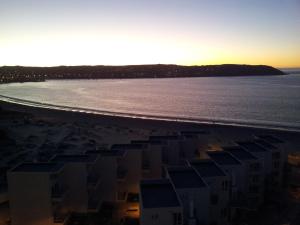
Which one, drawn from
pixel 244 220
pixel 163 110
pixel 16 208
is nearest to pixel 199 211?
pixel 244 220

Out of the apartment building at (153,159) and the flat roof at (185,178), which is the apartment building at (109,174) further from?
the flat roof at (185,178)

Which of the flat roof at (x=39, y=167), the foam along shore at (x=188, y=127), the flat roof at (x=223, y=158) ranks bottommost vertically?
the foam along shore at (x=188, y=127)

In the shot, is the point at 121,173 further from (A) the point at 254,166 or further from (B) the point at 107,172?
(A) the point at 254,166

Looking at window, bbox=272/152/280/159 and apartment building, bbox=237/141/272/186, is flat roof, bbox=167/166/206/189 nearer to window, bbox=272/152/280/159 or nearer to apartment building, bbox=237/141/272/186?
apartment building, bbox=237/141/272/186

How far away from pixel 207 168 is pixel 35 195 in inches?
470

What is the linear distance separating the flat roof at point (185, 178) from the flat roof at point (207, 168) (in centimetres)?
90

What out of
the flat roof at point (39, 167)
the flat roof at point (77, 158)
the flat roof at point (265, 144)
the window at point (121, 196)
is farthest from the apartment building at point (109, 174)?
the flat roof at point (265, 144)

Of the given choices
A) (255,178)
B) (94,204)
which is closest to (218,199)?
(255,178)

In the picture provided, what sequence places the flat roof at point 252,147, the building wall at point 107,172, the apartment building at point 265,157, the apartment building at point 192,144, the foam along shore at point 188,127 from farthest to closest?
the foam along shore at point 188,127 < the apartment building at point 192,144 < the flat roof at point 252,147 < the apartment building at point 265,157 < the building wall at point 107,172

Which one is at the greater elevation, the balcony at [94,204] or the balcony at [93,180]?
the balcony at [93,180]

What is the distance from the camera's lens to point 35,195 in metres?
21.1

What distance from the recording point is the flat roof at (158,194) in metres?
17.6

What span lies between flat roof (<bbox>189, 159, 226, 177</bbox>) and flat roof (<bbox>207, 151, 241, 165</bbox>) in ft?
4.38

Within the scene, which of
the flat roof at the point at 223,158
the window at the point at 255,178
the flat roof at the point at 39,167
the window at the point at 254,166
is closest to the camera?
the flat roof at the point at 39,167
